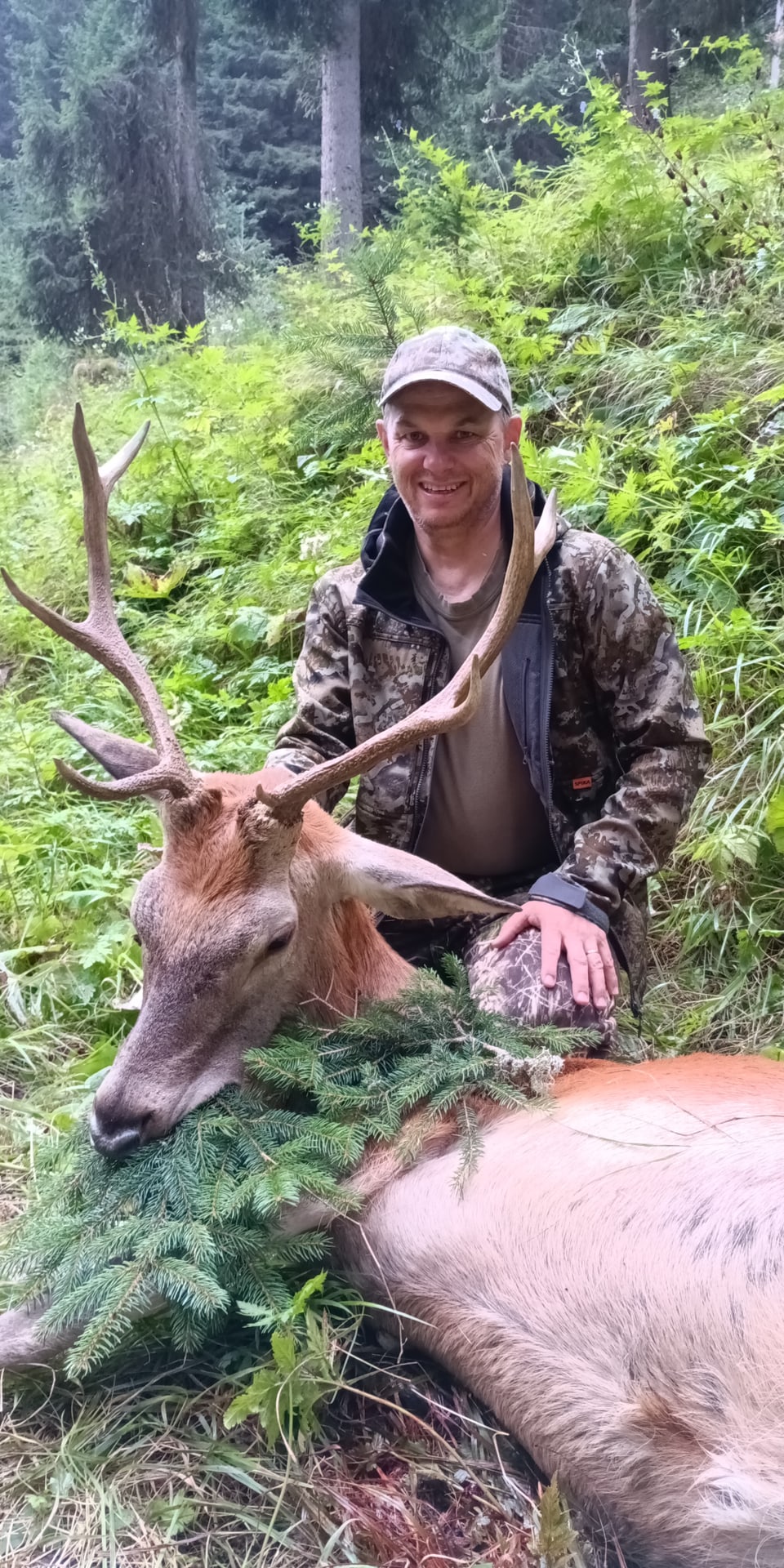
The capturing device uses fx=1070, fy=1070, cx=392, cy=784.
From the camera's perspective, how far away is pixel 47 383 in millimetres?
13672

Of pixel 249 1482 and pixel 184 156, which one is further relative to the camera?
pixel 184 156

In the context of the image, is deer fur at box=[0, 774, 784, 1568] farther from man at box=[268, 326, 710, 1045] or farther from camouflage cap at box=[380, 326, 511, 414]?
camouflage cap at box=[380, 326, 511, 414]

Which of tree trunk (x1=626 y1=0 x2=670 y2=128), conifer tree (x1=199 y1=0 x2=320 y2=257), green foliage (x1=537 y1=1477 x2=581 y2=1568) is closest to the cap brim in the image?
green foliage (x1=537 y1=1477 x2=581 y2=1568)

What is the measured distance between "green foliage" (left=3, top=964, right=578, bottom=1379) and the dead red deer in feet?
0.31

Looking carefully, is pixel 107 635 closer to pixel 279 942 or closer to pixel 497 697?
pixel 279 942

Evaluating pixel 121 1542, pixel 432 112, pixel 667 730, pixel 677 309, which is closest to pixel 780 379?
pixel 677 309

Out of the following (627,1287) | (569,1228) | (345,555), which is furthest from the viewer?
(345,555)

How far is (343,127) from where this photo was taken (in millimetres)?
10445

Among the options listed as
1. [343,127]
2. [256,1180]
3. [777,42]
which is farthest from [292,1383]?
[343,127]

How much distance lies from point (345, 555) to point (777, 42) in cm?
622

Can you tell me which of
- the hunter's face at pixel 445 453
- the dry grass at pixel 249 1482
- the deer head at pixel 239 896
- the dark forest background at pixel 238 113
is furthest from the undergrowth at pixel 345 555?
the hunter's face at pixel 445 453

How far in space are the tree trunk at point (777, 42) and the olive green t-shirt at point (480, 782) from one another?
7.68 meters

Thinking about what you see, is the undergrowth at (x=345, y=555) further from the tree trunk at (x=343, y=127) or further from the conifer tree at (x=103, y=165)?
the conifer tree at (x=103, y=165)

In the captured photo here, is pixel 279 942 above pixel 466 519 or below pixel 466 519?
below
